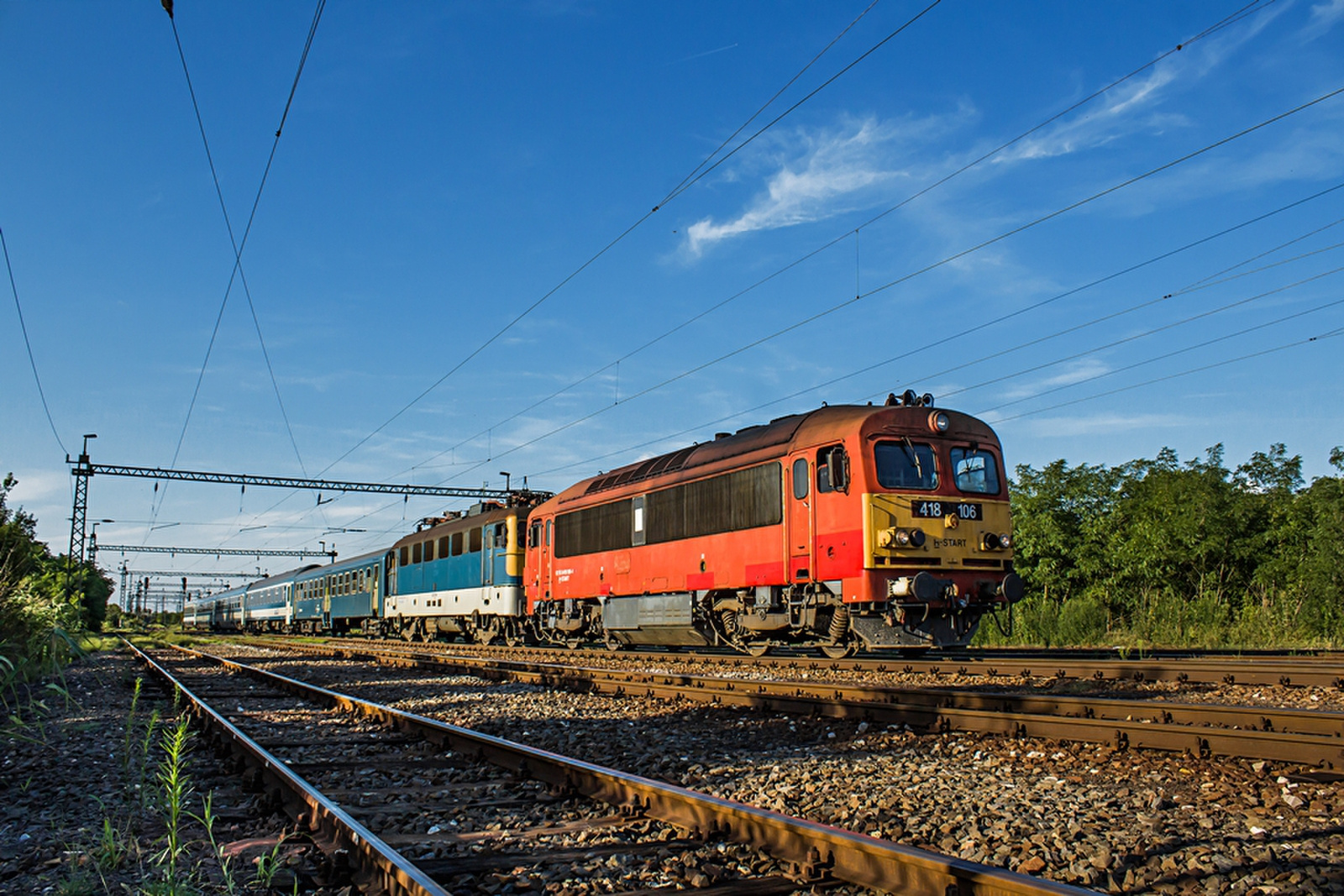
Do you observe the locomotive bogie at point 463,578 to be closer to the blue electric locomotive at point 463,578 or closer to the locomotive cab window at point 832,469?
the blue electric locomotive at point 463,578

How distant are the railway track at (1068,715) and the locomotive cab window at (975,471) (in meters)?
4.11

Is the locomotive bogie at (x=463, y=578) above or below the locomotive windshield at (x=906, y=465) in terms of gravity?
below

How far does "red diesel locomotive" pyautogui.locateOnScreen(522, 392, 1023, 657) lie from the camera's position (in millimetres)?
12633

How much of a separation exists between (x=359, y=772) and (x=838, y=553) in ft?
25.4

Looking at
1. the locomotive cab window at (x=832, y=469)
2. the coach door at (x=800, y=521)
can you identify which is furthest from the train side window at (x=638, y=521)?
the locomotive cab window at (x=832, y=469)

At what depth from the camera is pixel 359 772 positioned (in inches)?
264

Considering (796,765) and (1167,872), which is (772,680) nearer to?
(796,765)

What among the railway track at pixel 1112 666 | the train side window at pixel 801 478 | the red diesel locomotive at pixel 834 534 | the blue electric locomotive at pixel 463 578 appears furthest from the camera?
the blue electric locomotive at pixel 463 578

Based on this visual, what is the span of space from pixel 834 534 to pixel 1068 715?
540cm

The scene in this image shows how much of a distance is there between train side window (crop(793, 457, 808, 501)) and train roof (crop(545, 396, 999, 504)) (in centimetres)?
27

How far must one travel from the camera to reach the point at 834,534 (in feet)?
42.8

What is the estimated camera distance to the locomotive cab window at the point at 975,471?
44.3ft

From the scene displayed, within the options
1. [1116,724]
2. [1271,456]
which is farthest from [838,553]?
[1271,456]

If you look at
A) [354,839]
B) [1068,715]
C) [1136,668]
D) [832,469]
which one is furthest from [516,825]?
[832,469]
